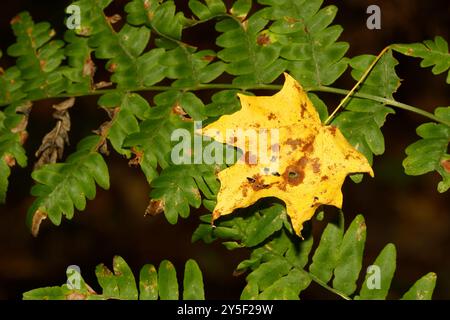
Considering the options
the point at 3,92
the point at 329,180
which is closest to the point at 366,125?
the point at 329,180

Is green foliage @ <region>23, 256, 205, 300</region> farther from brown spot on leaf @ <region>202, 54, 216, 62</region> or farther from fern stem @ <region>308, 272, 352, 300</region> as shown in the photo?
brown spot on leaf @ <region>202, 54, 216, 62</region>

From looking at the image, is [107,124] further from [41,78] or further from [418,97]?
[418,97]

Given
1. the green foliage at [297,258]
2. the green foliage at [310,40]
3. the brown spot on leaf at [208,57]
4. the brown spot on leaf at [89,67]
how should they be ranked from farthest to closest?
the brown spot on leaf at [89,67] → the brown spot on leaf at [208,57] → the green foliage at [310,40] → the green foliage at [297,258]

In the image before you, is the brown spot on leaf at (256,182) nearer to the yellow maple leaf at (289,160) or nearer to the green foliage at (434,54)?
the yellow maple leaf at (289,160)

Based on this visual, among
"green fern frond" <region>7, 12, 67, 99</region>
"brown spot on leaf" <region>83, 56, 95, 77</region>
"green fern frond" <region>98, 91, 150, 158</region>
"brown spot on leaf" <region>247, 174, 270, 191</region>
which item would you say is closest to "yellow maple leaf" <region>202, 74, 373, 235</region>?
"brown spot on leaf" <region>247, 174, 270, 191</region>

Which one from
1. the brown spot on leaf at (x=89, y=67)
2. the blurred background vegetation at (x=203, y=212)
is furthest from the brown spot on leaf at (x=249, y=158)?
the blurred background vegetation at (x=203, y=212)

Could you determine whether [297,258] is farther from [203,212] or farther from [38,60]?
[203,212]
